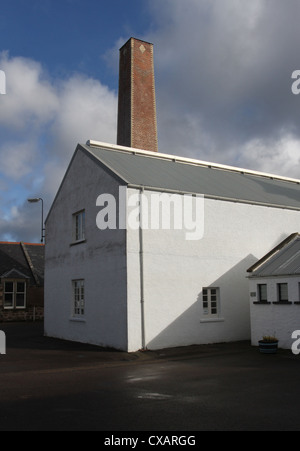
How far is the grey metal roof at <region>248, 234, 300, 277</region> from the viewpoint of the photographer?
16.4m

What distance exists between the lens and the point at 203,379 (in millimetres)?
10961

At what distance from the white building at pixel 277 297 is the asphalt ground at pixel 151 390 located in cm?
82

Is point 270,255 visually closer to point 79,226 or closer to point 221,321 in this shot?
point 221,321

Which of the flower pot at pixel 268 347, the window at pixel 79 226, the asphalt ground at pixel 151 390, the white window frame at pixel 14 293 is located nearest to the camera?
the asphalt ground at pixel 151 390

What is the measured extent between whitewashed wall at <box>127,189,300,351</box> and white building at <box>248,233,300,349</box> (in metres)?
1.72

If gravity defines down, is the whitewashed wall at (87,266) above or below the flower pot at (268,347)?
above

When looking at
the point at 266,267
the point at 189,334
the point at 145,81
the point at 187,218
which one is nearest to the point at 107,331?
the point at 189,334

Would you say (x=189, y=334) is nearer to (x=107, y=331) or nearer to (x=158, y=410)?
(x=107, y=331)

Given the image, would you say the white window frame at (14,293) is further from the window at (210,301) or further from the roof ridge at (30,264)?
the window at (210,301)

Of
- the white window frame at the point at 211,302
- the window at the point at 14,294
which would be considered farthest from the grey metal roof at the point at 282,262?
the window at the point at 14,294

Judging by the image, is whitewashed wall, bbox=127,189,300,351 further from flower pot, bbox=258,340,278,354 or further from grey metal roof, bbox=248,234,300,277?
flower pot, bbox=258,340,278,354

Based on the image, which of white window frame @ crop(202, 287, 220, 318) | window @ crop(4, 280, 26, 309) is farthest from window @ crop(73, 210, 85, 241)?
window @ crop(4, 280, 26, 309)

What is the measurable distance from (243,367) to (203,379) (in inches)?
86.8

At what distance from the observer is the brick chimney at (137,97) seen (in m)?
30.2
